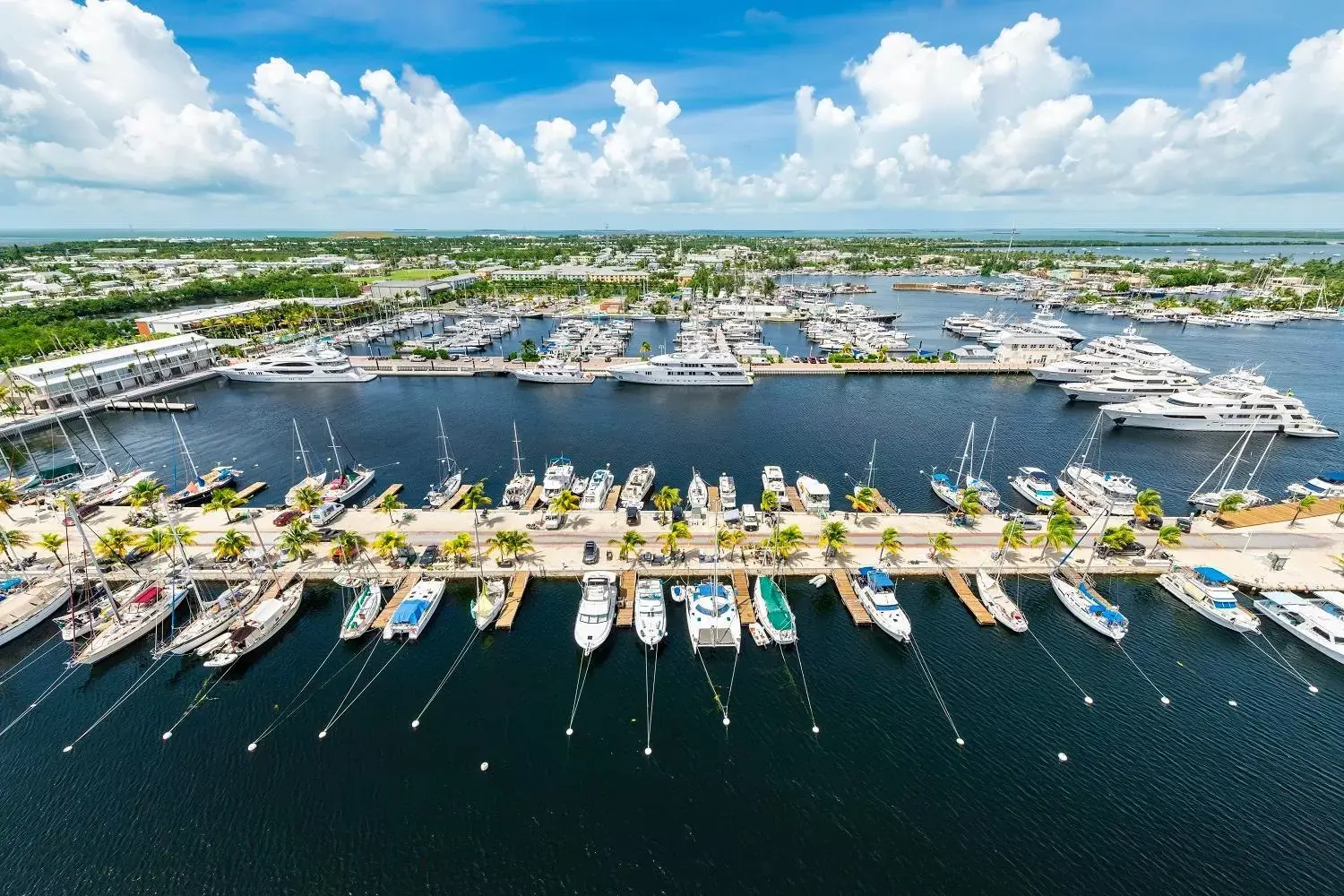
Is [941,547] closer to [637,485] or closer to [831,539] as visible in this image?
[831,539]

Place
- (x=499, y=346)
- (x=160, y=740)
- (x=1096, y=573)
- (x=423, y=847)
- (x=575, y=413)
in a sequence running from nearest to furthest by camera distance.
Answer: (x=423, y=847)
(x=160, y=740)
(x=1096, y=573)
(x=575, y=413)
(x=499, y=346)

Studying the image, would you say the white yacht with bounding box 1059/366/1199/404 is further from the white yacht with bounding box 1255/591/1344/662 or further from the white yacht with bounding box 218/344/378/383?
the white yacht with bounding box 218/344/378/383

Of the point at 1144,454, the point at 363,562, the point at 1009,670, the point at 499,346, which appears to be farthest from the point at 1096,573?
the point at 499,346

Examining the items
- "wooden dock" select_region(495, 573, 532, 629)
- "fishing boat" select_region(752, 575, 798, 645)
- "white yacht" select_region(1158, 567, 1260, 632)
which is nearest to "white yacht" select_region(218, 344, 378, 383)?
"wooden dock" select_region(495, 573, 532, 629)

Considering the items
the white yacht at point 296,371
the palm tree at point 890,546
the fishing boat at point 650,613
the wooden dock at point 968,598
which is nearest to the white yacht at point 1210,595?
the wooden dock at point 968,598

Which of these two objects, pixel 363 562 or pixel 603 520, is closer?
pixel 363 562

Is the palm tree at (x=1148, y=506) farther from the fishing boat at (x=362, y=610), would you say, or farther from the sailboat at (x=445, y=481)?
the sailboat at (x=445, y=481)

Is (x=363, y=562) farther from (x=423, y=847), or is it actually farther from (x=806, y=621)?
(x=806, y=621)
